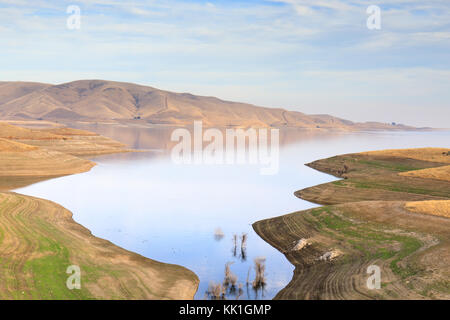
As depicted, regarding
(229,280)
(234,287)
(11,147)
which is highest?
(11,147)

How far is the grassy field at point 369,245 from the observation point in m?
27.3

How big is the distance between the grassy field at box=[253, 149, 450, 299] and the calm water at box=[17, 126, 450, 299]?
2.10 m

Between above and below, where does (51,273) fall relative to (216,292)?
above

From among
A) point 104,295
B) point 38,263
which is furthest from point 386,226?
point 38,263

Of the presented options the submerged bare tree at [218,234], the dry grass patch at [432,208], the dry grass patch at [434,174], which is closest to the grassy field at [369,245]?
the dry grass patch at [432,208]

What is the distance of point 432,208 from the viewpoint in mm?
42156

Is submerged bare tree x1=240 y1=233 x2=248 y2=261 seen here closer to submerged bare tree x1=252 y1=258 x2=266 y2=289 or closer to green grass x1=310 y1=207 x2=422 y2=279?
submerged bare tree x1=252 y1=258 x2=266 y2=289

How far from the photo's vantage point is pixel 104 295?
2623 cm

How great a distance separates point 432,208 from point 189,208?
90.6ft

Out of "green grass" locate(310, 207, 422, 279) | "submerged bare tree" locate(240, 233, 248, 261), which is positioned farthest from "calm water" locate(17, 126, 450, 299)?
"green grass" locate(310, 207, 422, 279)

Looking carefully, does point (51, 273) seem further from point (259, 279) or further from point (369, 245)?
point (369, 245)

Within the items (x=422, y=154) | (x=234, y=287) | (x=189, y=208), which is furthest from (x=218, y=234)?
(x=422, y=154)

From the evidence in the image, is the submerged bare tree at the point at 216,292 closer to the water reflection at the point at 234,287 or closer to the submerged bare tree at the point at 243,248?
the water reflection at the point at 234,287
